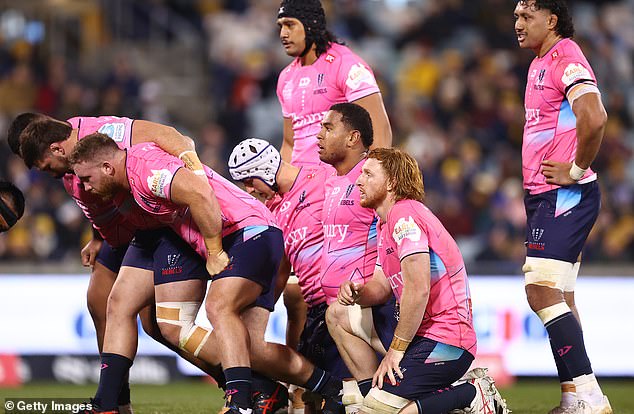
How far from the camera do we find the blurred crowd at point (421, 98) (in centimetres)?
1395

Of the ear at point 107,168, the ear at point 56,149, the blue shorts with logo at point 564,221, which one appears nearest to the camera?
the ear at point 107,168

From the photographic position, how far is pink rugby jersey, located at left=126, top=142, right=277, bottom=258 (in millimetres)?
6264

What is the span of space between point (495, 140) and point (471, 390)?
974cm

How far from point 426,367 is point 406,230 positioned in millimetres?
810

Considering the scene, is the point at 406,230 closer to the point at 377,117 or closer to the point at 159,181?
the point at 159,181

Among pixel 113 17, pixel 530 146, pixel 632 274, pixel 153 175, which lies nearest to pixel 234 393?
pixel 153 175

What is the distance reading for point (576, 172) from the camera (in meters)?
6.84

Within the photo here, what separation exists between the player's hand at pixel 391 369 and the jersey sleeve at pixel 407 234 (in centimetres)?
56

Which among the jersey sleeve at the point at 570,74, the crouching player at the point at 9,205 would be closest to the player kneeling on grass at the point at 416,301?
the jersey sleeve at the point at 570,74

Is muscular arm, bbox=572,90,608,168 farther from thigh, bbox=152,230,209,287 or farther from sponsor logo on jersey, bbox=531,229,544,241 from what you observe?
thigh, bbox=152,230,209,287

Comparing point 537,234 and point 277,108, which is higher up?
point 277,108

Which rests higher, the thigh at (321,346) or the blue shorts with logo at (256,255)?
the blue shorts with logo at (256,255)

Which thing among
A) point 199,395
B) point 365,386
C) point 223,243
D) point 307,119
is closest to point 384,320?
point 365,386

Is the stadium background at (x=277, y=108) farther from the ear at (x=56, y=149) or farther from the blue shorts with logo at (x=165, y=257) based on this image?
the ear at (x=56, y=149)
